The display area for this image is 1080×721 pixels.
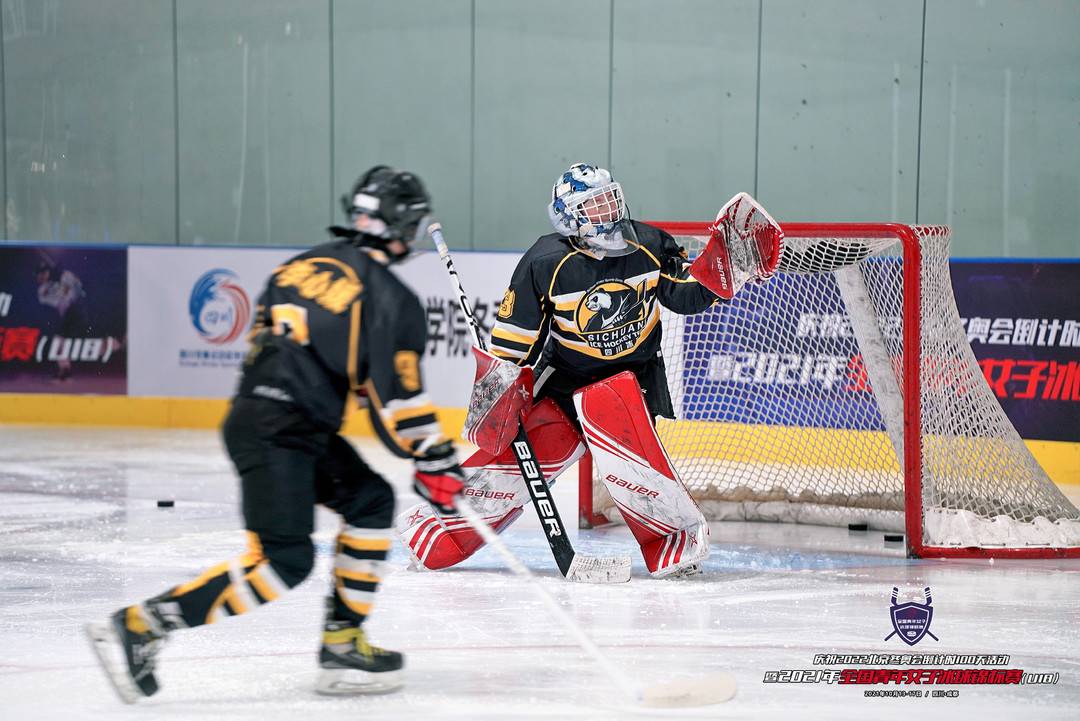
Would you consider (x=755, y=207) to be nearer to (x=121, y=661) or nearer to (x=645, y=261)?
(x=645, y=261)

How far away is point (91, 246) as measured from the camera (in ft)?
29.1

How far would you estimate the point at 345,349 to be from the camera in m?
3.23

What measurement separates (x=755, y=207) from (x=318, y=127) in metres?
5.81

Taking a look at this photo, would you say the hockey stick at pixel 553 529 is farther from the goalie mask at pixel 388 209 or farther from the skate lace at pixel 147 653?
the skate lace at pixel 147 653

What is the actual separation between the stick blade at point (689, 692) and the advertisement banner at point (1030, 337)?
12.9ft

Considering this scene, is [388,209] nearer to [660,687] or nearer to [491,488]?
[660,687]

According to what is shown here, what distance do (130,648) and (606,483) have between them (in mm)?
1956

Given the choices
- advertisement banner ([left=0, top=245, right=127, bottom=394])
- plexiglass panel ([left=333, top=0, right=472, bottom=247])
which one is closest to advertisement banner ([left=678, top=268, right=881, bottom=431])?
plexiglass panel ([left=333, top=0, right=472, bottom=247])

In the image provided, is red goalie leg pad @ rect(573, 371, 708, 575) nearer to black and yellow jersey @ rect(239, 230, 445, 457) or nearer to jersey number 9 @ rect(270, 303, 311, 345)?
black and yellow jersey @ rect(239, 230, 445, 457)

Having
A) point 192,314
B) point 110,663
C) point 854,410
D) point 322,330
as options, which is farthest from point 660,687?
point 192,314

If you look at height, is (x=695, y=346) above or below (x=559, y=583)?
above

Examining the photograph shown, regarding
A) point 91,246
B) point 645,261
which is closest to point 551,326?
point 645,261

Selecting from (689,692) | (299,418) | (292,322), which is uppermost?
(292,322)

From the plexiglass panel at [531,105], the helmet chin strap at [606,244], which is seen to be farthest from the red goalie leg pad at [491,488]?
the plexiglass panel at [531,105]
